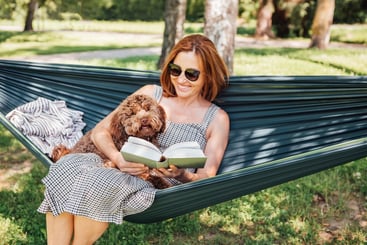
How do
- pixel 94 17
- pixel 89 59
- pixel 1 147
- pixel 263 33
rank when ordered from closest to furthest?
pixel 1 147 → pixel 89 59 → pixel 263 33 → pixel 94 17

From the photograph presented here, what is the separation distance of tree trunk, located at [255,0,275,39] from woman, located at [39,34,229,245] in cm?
1511

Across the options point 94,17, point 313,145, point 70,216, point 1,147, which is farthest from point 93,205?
point 94,17

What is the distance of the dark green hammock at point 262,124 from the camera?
203 cm

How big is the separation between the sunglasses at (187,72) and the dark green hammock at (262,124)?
0.34 m

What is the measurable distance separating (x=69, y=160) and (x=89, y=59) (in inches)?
339

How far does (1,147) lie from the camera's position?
15.2 ft

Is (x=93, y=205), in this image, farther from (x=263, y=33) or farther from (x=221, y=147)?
(x=263, y=33)

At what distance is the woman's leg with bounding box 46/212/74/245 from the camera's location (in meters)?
2.11

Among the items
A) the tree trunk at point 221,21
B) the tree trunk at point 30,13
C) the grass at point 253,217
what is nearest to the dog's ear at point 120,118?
the grass at point 253,217

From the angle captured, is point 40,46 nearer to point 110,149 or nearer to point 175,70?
point 175,70

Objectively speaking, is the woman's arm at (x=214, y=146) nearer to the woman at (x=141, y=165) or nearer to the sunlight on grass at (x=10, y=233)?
the woman at (x=141, y=165)

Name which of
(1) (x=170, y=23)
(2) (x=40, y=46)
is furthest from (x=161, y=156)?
(2) (x=40, y=46)

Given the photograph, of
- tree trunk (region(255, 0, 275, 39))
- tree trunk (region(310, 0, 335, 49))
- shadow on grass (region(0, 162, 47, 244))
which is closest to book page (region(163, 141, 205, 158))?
shadow on grass (region(0, 162, 47, 244))

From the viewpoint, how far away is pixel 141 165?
220cm
